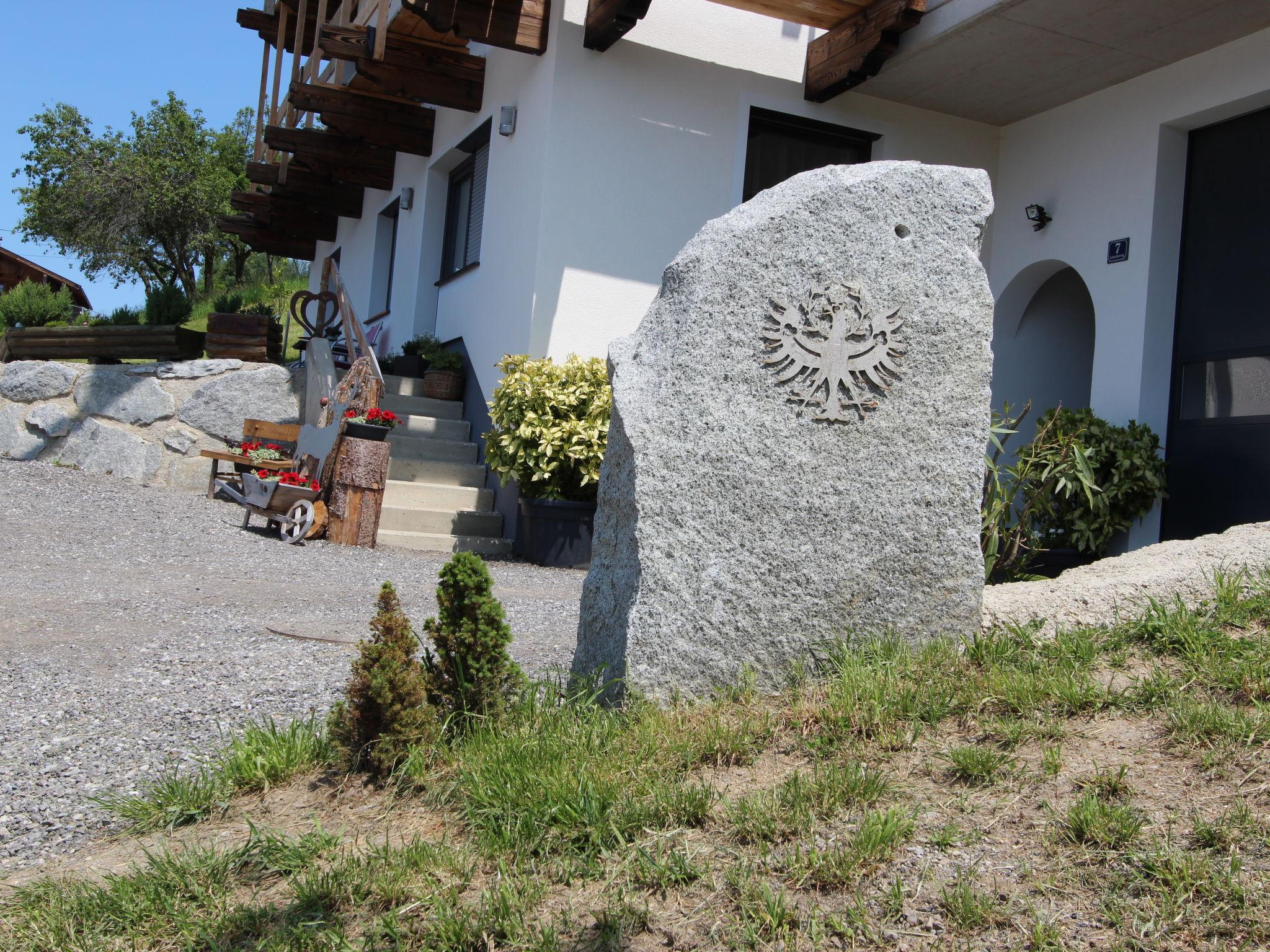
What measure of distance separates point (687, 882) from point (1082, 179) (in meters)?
8.00

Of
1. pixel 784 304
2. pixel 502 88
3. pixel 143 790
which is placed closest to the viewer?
pixel 143 790

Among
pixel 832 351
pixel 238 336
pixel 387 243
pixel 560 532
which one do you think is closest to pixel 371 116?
pixel 387 243

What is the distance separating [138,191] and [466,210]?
22.3m

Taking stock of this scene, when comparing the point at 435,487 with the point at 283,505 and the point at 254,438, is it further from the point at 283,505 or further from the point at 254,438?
the point at 254,438

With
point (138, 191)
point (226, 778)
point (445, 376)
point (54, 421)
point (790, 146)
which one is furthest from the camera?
point (138, 191)

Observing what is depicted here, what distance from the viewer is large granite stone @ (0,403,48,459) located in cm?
1069

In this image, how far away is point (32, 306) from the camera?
14.3 meters

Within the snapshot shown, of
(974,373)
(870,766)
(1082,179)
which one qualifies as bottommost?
(870,766)

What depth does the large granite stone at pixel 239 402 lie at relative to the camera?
1038 centimetres

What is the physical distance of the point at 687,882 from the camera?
242 cm

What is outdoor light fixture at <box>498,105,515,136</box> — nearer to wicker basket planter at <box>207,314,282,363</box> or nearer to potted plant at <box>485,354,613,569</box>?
potted plant at <box>485,354,613,569</box>

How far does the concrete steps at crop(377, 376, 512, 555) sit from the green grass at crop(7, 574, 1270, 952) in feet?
17.6

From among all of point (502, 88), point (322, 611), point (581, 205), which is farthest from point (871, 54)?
point (322, 611)

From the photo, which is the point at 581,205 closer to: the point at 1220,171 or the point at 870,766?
the point at 1220,171
